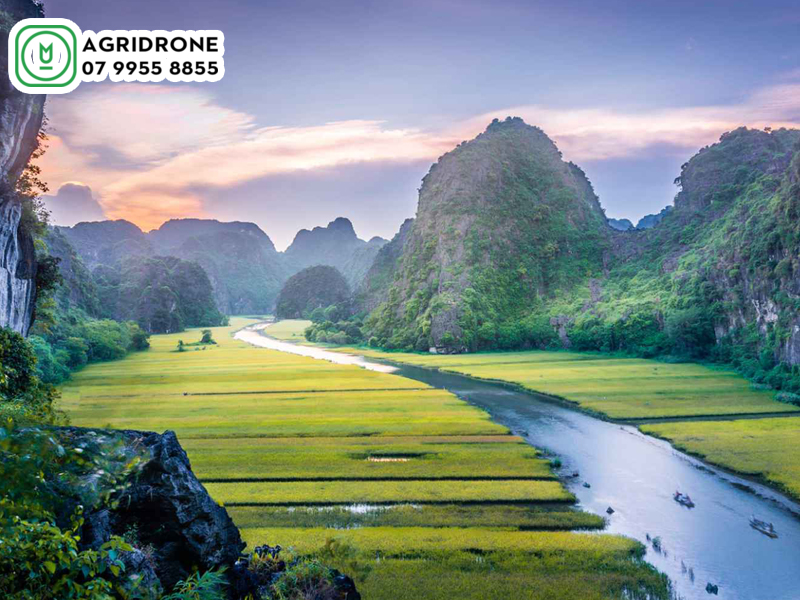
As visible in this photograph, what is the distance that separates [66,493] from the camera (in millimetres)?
7031

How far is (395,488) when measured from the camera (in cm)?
2308

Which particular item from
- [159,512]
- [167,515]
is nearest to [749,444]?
[167,515]

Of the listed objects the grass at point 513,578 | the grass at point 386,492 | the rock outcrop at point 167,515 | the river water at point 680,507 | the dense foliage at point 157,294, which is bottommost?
the river water at point 680,507

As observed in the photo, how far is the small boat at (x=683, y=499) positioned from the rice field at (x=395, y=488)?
500cm

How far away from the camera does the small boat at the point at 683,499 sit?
21.6 meters

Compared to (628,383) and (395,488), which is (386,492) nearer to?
(395,488)

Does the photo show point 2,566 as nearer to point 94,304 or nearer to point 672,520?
point 672,520

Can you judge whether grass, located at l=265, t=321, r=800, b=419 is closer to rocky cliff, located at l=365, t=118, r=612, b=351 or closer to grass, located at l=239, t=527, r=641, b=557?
rocky cliff, located at l=365, t=118, r=612, b=351

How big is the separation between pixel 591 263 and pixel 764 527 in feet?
334

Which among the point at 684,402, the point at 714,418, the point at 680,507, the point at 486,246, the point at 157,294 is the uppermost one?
the point at 486,246

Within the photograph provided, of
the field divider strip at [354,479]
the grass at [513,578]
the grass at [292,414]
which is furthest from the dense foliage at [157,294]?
the grass at [513,578]

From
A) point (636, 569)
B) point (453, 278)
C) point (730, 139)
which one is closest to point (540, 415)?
point (636, 569)

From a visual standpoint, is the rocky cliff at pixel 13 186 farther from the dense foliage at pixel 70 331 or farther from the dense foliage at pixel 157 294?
the dense foliage at pixel 157 294

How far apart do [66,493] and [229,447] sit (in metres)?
24.0
